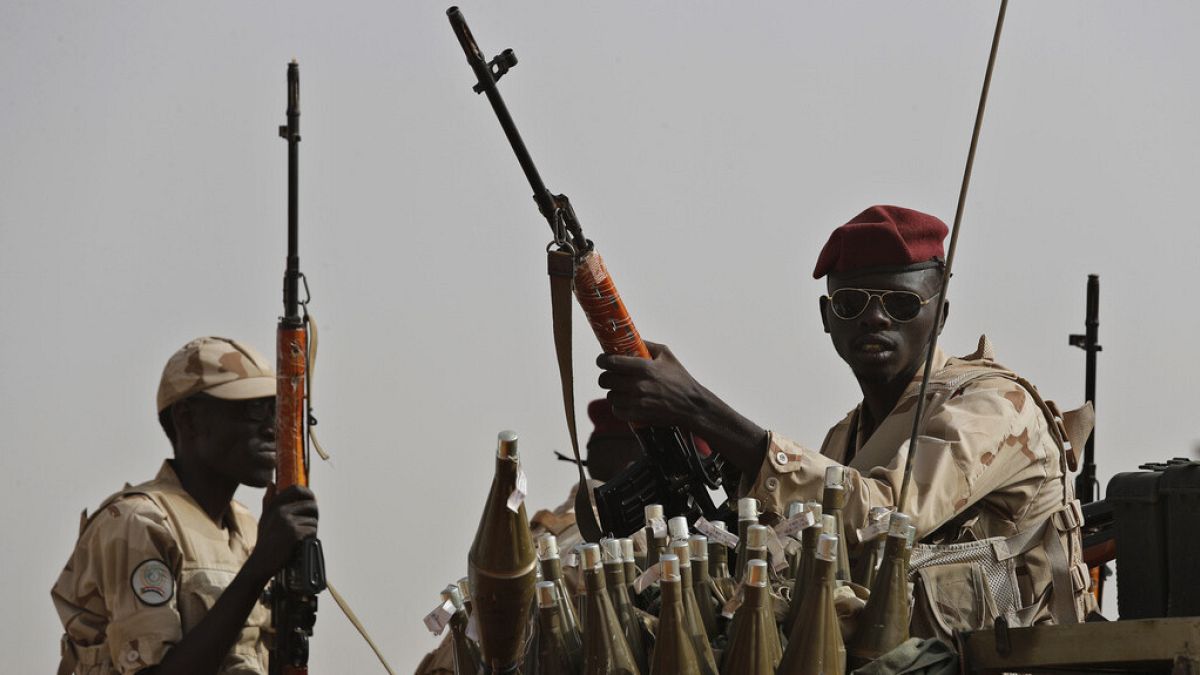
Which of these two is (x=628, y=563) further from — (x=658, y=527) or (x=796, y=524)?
(x=796, y=524)

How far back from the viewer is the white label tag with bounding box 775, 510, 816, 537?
307 centimetres

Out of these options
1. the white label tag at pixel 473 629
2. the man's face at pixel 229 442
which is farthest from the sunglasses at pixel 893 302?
the man's face at pixel 229 442

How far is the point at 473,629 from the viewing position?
3074 mm

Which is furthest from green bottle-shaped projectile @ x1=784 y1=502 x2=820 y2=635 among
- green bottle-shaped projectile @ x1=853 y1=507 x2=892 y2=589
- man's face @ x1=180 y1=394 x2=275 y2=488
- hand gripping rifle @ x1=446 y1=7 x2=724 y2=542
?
man's face @ x1=180 y1=394 x2=275 y2=488

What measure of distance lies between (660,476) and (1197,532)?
55.9 inches

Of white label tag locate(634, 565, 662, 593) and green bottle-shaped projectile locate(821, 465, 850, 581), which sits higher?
green bottle-shaped projectile locate(821, 465, 850, 581)

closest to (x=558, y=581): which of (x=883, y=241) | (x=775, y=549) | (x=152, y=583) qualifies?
(x=775, y=549)

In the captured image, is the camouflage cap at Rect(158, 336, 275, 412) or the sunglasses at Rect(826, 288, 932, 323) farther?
the camouflage cap at Rect(158, 336, 275, 412)

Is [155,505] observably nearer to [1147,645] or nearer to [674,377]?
Result: [674,377]

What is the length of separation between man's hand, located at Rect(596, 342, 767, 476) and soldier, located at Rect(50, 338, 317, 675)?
1871mm

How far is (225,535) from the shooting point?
5.56m

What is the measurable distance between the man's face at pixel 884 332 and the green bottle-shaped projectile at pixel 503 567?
165 centimetres

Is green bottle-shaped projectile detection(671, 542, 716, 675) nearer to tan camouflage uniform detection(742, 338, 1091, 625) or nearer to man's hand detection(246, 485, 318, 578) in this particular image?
tan camouflage uniform detection(742, 338, 1091, 625)

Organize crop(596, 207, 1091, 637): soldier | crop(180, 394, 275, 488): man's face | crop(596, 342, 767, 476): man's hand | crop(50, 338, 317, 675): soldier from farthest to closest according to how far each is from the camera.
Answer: crop(180, 394, 275, 488): man's face → crop(50, 338, 317, 675): soldier → crop(596, 342, 767, 476): man's hand → crop(596, 207, 1091, 637): soldier
